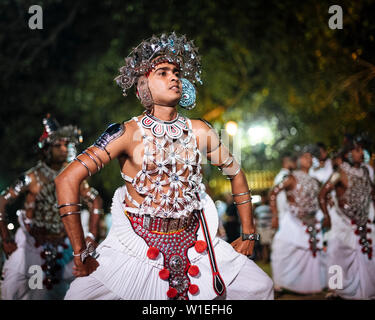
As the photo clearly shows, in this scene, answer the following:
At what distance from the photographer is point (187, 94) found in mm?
3559

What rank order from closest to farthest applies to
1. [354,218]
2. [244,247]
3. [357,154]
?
[244,247], [357,154], [354,218]

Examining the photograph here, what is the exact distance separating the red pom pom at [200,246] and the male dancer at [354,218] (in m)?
3.66

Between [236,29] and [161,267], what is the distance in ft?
31.4

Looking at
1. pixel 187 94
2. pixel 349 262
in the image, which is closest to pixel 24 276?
pixel 187 94

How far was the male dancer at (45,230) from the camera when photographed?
5273 millimetres

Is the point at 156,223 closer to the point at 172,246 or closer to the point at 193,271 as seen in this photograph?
the point at 172,246

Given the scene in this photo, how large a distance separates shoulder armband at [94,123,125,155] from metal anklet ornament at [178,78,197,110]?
1.89ft

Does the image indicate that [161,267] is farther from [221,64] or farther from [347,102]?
[221,64]

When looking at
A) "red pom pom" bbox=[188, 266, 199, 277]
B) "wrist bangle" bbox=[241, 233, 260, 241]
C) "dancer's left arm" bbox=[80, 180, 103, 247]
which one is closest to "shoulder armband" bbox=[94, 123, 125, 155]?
"red pom pom" bbox=[188, 266, 199, 277]

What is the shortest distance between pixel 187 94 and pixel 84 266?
1.49 metres

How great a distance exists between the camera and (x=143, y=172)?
10.7ft

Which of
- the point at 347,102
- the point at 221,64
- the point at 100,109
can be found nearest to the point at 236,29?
the point at 221,64

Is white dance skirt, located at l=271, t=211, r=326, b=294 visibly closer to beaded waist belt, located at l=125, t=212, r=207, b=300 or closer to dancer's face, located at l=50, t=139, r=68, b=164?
dancer's face, located at l=50, t=139, r=68, b=164

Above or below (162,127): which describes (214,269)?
below
